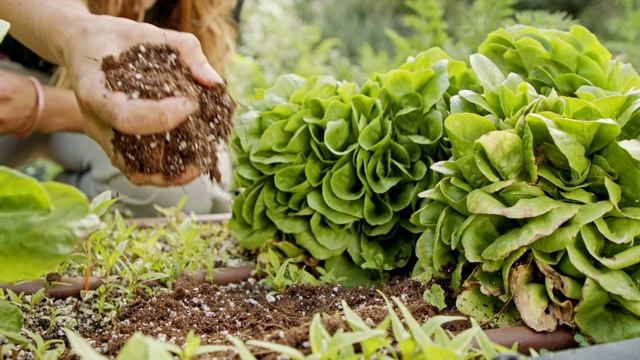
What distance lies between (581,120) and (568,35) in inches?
16.0

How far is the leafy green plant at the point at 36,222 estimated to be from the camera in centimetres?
84

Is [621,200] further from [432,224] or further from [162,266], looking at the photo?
[162,266]

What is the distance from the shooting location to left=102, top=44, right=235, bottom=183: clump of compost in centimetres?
115

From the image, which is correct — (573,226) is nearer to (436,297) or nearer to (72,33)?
(436,297)

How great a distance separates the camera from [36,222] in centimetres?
85

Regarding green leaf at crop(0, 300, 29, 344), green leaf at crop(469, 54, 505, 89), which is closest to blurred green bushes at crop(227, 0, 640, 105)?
green leaf at crop(469, 54, 505, 89)

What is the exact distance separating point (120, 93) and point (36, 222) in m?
0.33

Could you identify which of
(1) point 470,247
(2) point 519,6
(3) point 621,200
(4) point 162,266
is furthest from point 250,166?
(2) point 519,6

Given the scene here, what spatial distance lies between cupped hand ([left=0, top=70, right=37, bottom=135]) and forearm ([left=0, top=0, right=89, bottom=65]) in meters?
0.42

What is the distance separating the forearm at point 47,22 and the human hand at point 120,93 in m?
0.04

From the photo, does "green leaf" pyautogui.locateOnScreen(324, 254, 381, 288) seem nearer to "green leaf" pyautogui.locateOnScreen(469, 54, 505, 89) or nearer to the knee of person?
"green leaf" pyautogui.locateOnScreen(469, 54, 505, 89)

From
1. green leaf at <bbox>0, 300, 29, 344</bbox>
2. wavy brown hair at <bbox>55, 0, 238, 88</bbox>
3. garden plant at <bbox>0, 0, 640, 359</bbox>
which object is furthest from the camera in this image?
wavy brown hair at <bbox>55, 0, 238, 88</bbox>

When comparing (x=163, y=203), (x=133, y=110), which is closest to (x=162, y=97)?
(x=133, y=110)

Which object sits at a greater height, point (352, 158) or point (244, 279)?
point (352, 158)
